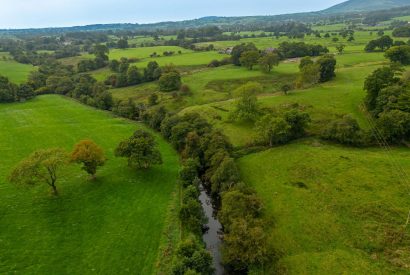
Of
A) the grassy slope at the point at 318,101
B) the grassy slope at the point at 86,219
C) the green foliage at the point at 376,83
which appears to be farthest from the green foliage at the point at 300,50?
the grassy slope at the point at 86,219

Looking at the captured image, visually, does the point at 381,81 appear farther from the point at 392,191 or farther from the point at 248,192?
the point at 248,192

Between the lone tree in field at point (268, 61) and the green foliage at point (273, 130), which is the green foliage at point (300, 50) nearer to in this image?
the lone tree in field at point (268, 61)

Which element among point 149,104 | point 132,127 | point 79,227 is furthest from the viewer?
point 149,104

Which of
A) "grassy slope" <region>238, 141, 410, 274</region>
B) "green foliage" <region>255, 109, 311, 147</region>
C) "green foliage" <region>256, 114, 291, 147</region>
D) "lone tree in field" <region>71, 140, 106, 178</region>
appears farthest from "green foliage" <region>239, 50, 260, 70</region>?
"lone tree in field" <region>71, 140, 106, 178</region>

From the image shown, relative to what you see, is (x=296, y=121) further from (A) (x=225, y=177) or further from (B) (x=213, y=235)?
(B) (x=213, y=235)

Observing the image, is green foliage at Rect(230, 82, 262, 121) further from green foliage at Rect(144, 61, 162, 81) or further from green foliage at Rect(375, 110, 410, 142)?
green foliage at Rect(144, 61, 162, 81)

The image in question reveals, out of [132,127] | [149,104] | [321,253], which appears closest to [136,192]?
[321,253]
